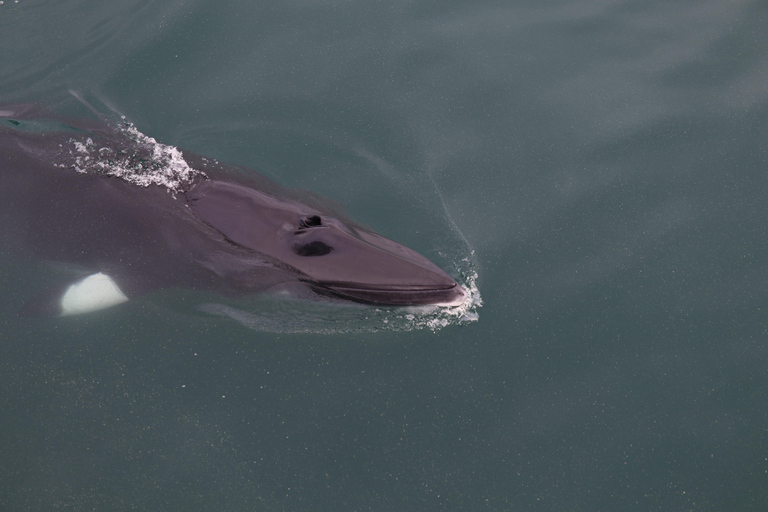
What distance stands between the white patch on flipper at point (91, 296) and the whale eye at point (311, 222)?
12.3ft

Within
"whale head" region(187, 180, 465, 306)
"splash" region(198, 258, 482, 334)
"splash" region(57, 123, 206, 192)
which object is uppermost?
"splash" region(57, 123, 206, 192)

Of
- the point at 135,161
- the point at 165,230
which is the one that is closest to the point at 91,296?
the point at 165,230

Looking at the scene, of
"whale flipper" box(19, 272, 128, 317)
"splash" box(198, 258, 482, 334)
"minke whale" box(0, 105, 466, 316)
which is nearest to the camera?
"minke whale" box(0, 105, 466, 316)

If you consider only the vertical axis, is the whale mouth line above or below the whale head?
below

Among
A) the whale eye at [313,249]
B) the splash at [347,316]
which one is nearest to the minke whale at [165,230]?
the whale eye at [313,249]

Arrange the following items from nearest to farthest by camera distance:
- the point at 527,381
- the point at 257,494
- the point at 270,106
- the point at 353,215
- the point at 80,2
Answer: the point at 257,494
the point at 527,381
the point at 353,215
the point at 270,106
the point at 80,2

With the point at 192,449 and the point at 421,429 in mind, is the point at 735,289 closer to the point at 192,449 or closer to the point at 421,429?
the point at 421,429

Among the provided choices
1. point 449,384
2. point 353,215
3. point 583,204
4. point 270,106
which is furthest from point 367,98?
point 449,384

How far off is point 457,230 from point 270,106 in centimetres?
540

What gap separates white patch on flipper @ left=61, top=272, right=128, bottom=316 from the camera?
1139 centimetres

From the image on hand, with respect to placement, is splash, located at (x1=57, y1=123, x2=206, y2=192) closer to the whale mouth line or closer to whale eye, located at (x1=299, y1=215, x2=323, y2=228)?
whale eye, located at (x1=299, y1=215, x2=323, y2=228)

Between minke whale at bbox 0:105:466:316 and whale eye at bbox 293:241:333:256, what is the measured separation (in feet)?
0.06

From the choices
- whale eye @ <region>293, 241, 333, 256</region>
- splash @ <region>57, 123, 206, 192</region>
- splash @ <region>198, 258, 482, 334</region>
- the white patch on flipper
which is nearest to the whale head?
whale eye @ <region>293, 241, 333, 256</region>

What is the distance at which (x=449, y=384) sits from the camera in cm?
1015
